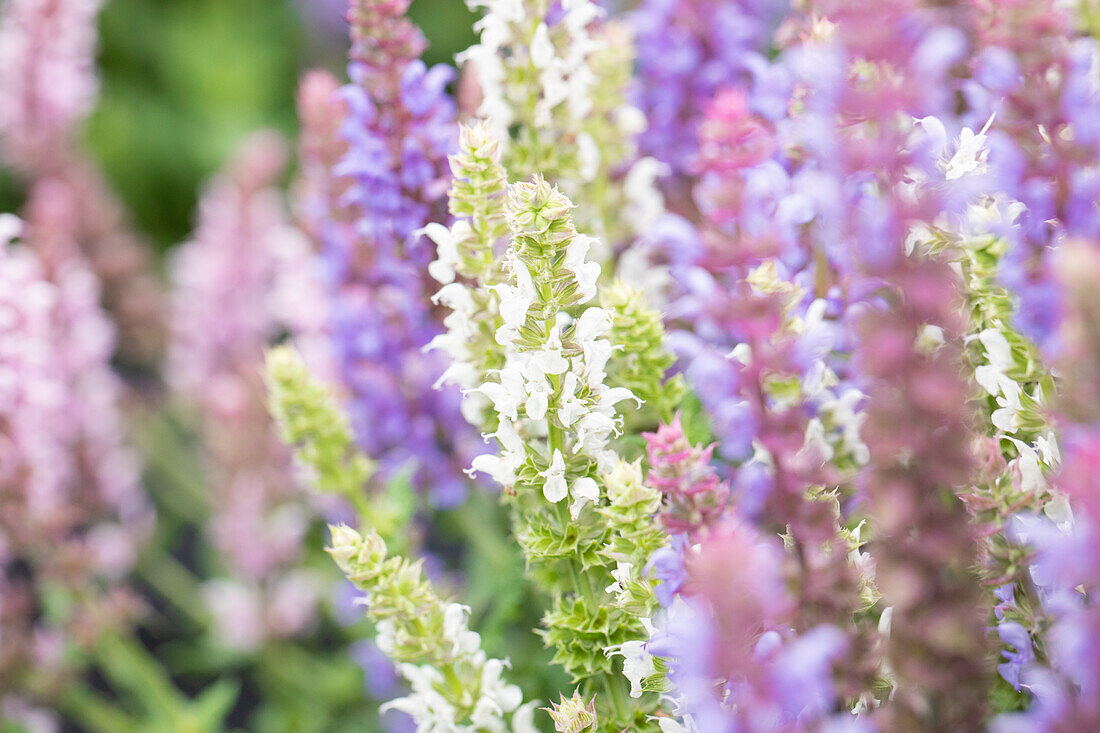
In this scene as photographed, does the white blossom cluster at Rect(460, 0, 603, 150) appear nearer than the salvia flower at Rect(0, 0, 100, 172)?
Yes

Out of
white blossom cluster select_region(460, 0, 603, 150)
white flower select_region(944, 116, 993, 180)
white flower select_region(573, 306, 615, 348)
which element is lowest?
white flower select_region(573, 306, 615, 348)

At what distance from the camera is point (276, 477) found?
2375 mm

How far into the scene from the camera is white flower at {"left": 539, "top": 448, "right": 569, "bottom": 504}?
1.00 m

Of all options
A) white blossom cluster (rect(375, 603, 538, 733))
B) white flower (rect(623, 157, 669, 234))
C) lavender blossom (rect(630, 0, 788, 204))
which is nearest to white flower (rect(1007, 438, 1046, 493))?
white blossom cluster (rect(375, 603, 538, 733))

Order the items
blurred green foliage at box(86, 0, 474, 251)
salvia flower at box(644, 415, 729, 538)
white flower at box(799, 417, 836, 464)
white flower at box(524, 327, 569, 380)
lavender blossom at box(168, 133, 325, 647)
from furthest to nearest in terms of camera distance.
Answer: blurred green foliage at box(86, 0, 474, 251), lavender blossom at box(168, 133, 325, 647), white flower at box(799, 417, 836, 464), white flower at box(524, 327, 569, 380), salvia flower at box(644, 415, 729, 538)

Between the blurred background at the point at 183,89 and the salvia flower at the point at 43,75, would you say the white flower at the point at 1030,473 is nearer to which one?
the salvia flower at the point at 43,75

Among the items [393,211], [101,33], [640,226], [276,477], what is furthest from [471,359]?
[101,33]

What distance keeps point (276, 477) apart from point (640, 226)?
1216 millimetres

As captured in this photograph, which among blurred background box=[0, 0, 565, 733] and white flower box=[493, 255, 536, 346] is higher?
white flower box=[493, 255, 536, 346]

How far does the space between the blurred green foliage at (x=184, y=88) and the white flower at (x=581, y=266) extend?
11.9 feet

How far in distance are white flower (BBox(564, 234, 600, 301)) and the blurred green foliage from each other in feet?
11.9

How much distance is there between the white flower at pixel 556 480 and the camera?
1.00m

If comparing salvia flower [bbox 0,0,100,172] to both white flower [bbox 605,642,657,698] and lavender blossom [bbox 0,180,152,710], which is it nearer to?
lavender blossom [bbox 0,180,152,710]

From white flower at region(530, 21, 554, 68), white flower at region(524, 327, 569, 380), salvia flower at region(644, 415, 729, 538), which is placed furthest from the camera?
white flower at region(530, 21, 554, 68)
